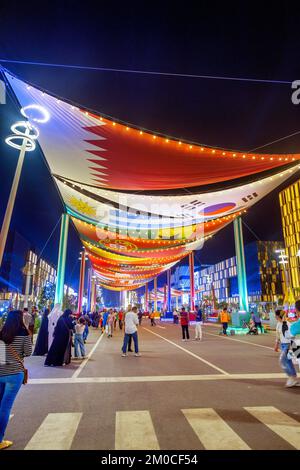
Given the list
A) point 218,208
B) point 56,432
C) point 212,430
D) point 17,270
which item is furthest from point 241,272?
point 17,270

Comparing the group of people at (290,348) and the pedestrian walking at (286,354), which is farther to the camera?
the pedestrian walking at (286,354)

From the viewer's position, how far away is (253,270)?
98625 mm

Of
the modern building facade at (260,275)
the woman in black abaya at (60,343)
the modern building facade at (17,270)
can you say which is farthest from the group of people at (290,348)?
the modern building facade at (260,275)

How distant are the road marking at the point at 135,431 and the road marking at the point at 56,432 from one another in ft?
2.11

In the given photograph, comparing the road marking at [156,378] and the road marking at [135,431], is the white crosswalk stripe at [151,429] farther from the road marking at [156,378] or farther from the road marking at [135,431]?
the road marking at [156,378]

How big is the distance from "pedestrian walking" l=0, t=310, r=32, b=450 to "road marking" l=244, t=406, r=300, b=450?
3.60 meters

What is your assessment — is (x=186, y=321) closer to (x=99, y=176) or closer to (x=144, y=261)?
(x=99, y=176)

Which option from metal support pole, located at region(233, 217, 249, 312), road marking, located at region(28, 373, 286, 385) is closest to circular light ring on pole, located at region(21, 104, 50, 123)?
road marking, located at region(28, 373, 286, 385)

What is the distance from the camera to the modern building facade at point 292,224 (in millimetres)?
75250

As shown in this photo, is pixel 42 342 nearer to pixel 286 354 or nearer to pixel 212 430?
pixel 286 354

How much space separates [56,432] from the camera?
14.1 ft

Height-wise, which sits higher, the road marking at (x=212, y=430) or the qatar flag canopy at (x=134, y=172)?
the qatar flag canopy at (x=134, y=172)

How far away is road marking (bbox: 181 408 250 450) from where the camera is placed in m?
3.80

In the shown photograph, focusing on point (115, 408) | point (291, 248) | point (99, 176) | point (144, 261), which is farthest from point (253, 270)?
point (115, 408)
